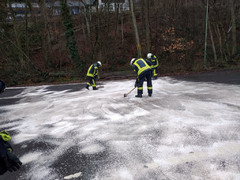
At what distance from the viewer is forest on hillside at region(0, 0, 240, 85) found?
13477 mm

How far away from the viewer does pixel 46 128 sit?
4496 millimetres

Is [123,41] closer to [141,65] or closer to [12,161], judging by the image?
[141,65]

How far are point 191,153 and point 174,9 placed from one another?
55.6 ft

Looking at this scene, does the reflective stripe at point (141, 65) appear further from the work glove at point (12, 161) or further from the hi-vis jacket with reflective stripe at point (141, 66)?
the work glove at point (12, 161)

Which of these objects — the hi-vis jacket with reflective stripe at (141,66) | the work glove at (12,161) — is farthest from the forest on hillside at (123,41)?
the work glove at (12,161)

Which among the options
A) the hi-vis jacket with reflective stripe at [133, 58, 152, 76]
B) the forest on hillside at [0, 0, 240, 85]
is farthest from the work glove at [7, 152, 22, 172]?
the forest on hillside at [0, 0, 240, 85]

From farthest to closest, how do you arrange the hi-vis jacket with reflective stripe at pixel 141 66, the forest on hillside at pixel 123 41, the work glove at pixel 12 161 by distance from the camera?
the forest on hillside at pixel 123 41
the hi-vis jacket with reflective stripe at pixel 141 66
the work glove at pixel 12 161

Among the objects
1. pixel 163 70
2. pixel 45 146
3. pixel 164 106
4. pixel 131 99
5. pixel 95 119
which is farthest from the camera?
pixel 163 70

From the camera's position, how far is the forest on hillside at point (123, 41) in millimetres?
13477

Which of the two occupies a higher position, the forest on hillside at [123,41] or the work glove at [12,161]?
the forest on hillside at [123,41]

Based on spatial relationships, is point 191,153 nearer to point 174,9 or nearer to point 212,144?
point 212,144

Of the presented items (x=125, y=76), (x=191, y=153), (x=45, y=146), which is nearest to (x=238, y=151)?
(x=191, y=153)

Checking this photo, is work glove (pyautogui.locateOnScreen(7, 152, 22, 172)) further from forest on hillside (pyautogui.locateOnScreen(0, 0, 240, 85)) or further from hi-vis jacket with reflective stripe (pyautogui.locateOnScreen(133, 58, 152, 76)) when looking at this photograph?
forest on hillside (pyautogui.locateOnScreen(0, 0, 240, 85))

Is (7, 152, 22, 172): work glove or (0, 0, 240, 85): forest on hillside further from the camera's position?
(0, 0, 240, 85): forest on hillside
